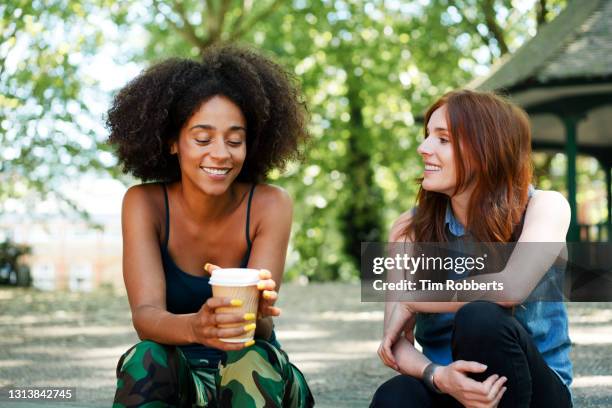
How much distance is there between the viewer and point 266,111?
10.1 ft

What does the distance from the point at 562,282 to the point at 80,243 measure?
3933cm

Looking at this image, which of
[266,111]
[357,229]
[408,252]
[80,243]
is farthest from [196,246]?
[80,243]

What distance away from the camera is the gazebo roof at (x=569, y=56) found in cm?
1133

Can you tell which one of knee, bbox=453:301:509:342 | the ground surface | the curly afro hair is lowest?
the ground surface

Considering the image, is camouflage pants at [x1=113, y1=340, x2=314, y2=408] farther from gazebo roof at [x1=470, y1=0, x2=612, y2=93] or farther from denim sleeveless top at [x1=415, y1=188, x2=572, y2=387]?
gazebo roof at [x1=470, y1=0, x2=612, y2=93]

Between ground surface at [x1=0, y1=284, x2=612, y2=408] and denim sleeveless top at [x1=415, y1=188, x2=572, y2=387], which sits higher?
denim sleeveless top at [x1=415, y1=188, x2=572, y2=387]

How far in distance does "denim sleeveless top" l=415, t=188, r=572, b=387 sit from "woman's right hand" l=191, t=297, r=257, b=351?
687 mm

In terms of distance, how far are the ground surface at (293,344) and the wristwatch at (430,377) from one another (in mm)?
1236

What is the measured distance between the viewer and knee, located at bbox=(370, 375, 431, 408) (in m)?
2.62

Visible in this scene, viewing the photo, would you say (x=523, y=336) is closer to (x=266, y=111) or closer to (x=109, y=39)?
(x=266, y=111)

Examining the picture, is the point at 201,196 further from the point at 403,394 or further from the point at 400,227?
the point at 403,394

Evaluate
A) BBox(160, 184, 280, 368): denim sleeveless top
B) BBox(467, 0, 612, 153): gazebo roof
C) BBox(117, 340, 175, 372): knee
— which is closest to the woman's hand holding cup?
BBox(117, 340, 175, 372): knee

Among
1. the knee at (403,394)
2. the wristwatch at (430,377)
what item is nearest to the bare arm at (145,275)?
the knee at (403,394)

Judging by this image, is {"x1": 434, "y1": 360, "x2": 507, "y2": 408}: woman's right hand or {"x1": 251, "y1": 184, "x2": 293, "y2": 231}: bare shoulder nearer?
{"x1": 434, "y1": 360, "x2": 507, "y2": 408}: woman's right hand
